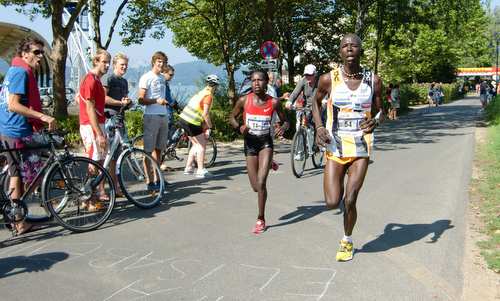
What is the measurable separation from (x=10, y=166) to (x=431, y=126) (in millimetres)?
19212

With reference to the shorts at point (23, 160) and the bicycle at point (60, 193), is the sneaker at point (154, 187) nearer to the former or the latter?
the bicycle at point (60, 193)

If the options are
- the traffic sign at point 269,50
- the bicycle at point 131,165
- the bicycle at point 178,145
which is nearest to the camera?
the bicycle at point 131,165

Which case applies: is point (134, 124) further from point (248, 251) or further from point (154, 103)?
point (248, 251)

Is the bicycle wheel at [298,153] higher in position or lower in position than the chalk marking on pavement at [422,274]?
higher

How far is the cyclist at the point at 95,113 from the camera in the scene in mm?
6285

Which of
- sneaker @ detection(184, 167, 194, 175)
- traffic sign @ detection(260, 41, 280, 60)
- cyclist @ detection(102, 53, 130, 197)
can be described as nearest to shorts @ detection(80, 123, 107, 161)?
cyclist @ detection(102, 53, 130, 197)

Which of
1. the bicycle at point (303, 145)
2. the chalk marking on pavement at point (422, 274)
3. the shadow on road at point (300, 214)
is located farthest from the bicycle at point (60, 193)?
the bicycle at point (303, 145)

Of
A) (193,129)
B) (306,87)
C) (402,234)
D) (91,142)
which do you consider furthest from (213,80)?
(402,234)

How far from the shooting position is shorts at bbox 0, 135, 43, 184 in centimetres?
574

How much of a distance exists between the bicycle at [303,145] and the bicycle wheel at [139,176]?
3065mm

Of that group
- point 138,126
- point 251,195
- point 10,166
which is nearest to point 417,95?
point 138,126

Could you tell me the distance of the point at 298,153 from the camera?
9.88 metres

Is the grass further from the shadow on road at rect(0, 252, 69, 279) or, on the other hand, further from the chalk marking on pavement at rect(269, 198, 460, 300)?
the shadow on road at rect(0, 252, 69, 279)

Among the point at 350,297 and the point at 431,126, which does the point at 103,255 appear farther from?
the point at 431,126
